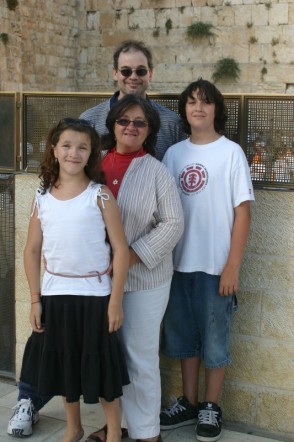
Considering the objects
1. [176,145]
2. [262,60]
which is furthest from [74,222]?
[262,60]

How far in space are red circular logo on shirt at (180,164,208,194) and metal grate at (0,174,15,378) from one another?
46.8 inches

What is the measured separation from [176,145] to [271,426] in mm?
1455

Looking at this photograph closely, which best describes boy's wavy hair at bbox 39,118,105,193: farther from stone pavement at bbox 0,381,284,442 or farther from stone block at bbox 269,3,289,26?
stone block at bbox 269,3,289,26

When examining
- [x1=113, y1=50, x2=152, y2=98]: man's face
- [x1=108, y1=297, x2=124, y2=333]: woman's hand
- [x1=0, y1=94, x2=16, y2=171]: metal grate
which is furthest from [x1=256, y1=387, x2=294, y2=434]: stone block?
[x1=0, y1=94, x2=16, y2=171]: metal grate

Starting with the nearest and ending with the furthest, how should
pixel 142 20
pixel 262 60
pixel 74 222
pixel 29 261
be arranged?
pixel 74 222, pixel 29 261, pixel 262 60, pixel 142 20

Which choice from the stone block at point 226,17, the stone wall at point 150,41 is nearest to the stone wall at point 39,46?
the stone wall at point 150,41

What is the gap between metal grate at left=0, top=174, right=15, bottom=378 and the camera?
12.7 feet

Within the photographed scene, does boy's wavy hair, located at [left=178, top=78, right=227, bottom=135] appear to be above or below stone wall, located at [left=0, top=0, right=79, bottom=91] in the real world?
below

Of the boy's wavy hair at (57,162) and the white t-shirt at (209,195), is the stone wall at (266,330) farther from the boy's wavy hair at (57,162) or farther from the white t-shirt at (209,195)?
the boy's wavy hair at (57,162)

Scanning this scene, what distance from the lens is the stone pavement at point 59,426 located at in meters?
3.26

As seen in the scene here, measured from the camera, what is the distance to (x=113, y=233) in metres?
2.79

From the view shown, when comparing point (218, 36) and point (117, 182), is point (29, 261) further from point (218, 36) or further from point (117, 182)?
point (218, 36)

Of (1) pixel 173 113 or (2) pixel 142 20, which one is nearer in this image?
(1) pixel 173 113

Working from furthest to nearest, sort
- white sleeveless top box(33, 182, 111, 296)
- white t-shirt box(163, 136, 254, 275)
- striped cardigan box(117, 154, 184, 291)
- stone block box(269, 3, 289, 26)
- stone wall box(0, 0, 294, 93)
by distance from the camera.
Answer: stone wall box(0, 0, 294, 93)
stone block box(269, 3, 289, 26)
white t-shirt box(163, 136, 254, 275)
striped cardigan box(117, 154, 184, 291)
white sleeveless top box(33, 182, 111, 296)
